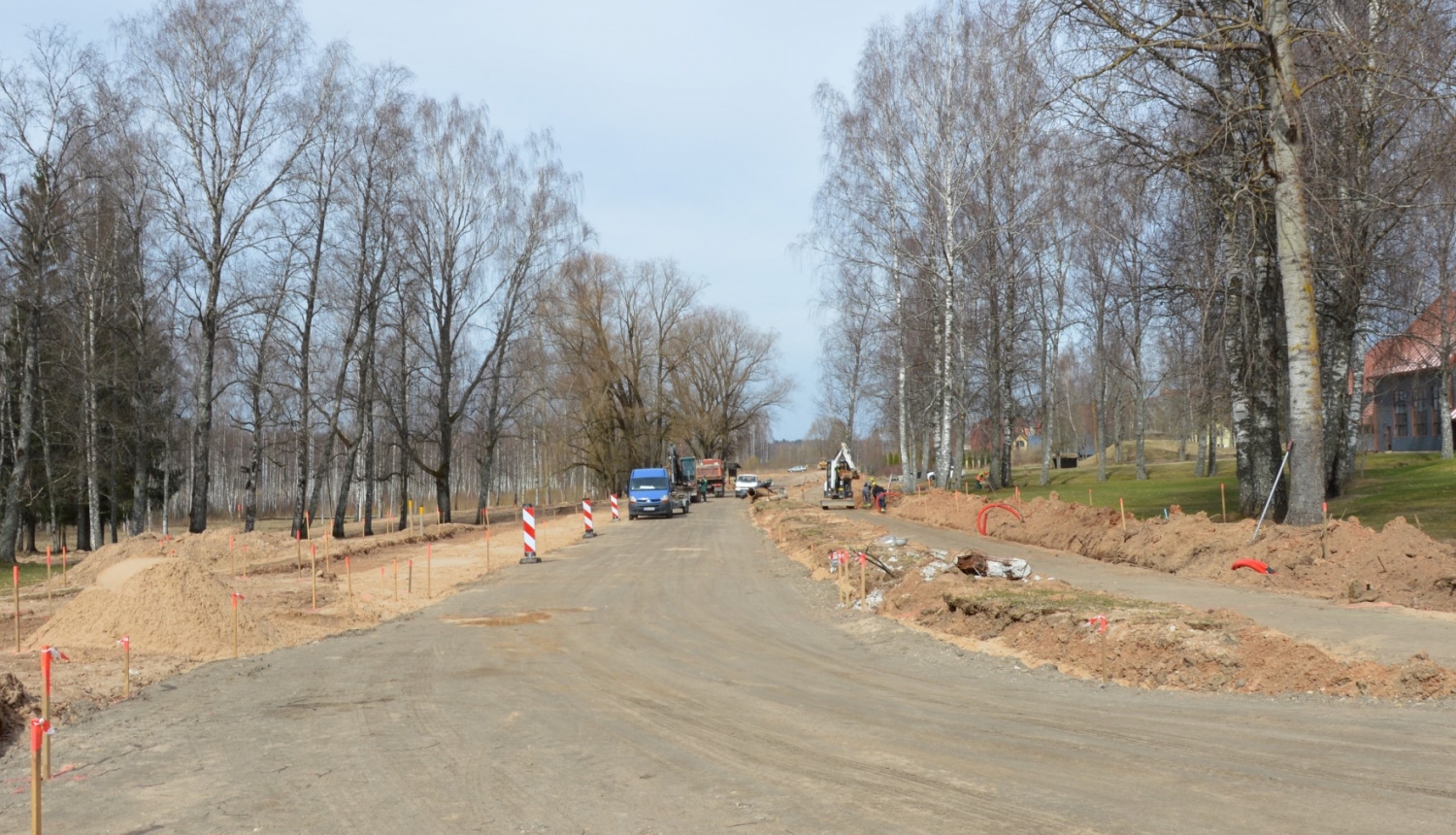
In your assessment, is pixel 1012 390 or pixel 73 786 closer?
pixel 73 786

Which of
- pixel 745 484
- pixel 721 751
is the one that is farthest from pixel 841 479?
pixel 721 751

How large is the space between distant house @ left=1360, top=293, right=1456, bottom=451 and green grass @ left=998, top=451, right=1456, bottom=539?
11.7ft

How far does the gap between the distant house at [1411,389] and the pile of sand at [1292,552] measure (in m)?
16.7

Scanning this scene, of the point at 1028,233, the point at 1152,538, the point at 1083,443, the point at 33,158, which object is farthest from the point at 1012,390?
the point at 1083,443

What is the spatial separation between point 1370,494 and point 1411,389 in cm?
2720

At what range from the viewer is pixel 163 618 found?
46.1 ft

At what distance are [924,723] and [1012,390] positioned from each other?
48.5 meters

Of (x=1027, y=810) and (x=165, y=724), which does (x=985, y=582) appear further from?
(x=165, y=724)

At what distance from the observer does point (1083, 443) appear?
125 meters

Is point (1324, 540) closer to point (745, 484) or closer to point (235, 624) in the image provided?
point (235, 624)

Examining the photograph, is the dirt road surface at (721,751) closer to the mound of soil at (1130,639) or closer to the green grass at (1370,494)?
the mound of soil at (1130,639)

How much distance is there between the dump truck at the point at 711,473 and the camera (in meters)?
78.3

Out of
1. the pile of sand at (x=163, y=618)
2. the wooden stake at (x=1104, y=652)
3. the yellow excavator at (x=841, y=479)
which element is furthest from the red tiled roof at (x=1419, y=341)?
the pile of sand at (x=163, y=618)

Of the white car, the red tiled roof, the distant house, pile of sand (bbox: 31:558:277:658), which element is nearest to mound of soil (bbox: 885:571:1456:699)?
pile of sand (bbox: 31:558:277:658)
